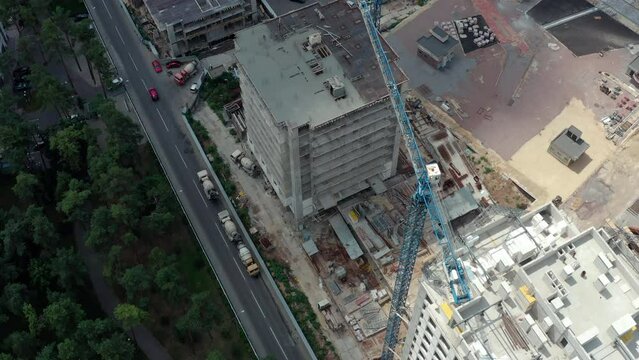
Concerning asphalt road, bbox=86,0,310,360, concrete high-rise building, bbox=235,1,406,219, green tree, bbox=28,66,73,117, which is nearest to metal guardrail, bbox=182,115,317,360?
asphalt road, bbox=86,0,310,360

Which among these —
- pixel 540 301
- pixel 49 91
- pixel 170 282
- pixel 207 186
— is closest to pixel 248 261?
pixel 170 282

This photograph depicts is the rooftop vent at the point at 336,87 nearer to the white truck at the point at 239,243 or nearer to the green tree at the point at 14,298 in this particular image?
the white truck at the point at 239,243

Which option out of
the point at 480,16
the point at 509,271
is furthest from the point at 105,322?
the point at 480,16

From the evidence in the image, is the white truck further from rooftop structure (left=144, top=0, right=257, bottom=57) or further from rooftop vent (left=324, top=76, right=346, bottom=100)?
rooftop structure (left=144, top=0, right=257, bottom=57)

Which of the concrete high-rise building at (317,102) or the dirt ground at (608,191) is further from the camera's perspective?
the dirt ground at (608,191)

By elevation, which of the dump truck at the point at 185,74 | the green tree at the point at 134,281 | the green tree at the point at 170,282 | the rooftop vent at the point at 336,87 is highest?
the dump truck at the point at 185,74

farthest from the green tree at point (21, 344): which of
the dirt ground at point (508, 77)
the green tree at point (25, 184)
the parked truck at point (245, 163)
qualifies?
the dirt ground at point (508, 77)
